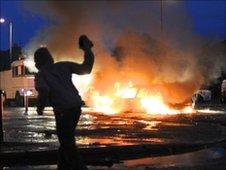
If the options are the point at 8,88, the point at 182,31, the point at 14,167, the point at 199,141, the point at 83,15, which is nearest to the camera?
the point at 14,167

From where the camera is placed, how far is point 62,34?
41.8 metres

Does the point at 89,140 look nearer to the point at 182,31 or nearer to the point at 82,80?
the point at 182,31

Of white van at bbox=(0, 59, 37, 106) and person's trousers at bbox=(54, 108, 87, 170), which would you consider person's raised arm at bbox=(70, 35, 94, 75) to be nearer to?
person's trousers at bbox=(54, 108, 87, 170)

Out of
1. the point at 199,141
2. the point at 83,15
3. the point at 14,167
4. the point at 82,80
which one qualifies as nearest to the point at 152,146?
the point at 199,141

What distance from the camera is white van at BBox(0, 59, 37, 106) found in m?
46.5

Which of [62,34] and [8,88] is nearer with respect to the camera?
[62,34]

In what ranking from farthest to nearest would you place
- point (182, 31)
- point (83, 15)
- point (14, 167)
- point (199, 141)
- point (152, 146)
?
1. point (182, 31)
2. point (83, 15)
3. point (199, 141)
4. point (152, 146)
5. point (14, 167)

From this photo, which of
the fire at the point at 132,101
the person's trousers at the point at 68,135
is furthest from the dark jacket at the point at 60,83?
the fire at the point at 132,101

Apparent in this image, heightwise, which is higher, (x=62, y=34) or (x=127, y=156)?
(x=62, y=34)

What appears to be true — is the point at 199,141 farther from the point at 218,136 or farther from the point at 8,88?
the point at 8,88

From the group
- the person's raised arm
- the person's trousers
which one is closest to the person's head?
the person's raised arm

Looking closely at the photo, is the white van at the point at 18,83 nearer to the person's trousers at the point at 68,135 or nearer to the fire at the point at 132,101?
the fire at the point at 132,101

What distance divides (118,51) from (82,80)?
442cm

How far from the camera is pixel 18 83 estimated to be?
158 feet
